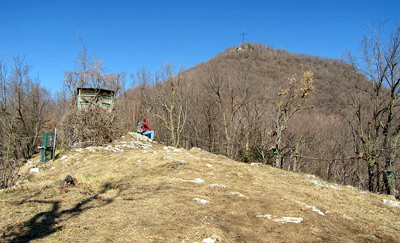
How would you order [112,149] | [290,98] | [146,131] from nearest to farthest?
[112,149]
[290,98]
[146,131]

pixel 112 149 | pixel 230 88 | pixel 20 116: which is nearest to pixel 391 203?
pixel 112 149

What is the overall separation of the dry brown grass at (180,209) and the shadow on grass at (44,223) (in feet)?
0.04

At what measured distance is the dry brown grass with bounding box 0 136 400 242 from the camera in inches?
146

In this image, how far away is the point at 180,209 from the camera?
181 inches

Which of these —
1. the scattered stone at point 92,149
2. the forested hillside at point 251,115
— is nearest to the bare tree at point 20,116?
the forested hillside at point 251,115

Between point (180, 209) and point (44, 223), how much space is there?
2140 millimetres

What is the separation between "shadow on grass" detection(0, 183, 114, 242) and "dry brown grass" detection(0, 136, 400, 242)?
1 cm

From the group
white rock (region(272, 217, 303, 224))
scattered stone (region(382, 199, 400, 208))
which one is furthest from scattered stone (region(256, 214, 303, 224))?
scattered stone (region(382, 199, 400, 208))

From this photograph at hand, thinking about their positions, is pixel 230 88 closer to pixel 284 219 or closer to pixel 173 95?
pixel 173 95

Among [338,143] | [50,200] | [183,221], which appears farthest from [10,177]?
[338,143]

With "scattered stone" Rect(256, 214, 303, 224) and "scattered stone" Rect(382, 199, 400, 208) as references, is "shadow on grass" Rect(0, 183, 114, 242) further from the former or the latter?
"scattered stone" Rect(382, 199, 400, 208)

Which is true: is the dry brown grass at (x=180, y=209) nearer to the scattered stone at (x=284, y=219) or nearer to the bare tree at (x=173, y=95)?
the scattered stone at (x=284, y=219)

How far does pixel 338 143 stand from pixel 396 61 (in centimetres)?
1400

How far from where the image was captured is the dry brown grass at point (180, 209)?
371 cm
